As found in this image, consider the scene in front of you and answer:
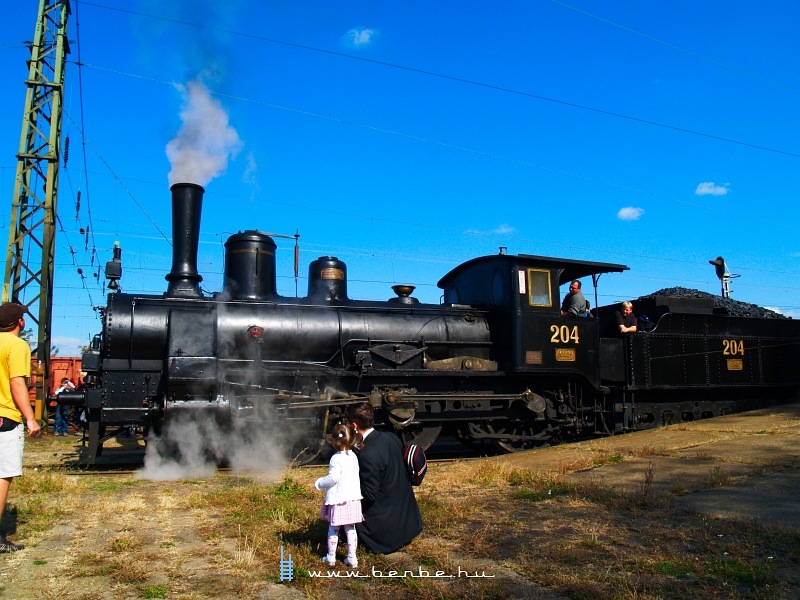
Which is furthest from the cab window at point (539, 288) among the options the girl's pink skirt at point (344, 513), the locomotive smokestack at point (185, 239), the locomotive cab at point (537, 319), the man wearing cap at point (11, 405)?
the man wearing cap at point (11, 405)

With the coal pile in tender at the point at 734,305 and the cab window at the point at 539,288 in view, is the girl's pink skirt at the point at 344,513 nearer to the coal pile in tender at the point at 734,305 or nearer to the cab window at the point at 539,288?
the cab window at the point at 539,288

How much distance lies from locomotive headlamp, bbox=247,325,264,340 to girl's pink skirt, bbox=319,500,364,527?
5518 mm

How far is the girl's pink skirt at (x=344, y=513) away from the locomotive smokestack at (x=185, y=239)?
6200 millimetres

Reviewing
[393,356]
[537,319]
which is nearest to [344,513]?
[393,356]

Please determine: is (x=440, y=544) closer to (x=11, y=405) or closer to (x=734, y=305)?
(x=11, y=405)

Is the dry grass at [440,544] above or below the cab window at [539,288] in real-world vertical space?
below

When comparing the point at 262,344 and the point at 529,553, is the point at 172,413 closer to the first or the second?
the point at 262,344

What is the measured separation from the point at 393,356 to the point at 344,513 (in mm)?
5883

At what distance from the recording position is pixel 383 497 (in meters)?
4.51

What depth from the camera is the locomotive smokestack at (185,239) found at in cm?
970

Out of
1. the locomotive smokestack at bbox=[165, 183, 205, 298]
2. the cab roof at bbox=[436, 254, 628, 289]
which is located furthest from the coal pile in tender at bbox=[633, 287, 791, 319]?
the locomotive smokestack at bbox=[165, 183, 205, 298]

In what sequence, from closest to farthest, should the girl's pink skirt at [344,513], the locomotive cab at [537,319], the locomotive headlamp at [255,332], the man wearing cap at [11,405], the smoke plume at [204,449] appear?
the girl's pink skirt at [344,513] < the man wearing cap at [11,405] < the smoke plume at [204,449] < the locomotive headlamp at [255,332] < the locomotive cab at [537,319]

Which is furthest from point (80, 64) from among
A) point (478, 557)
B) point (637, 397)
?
point (478, 557)

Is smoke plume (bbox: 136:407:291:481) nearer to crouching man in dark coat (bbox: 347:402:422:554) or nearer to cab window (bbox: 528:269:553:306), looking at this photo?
crouching man in dark coat (bbox: 347:402:422:554)
